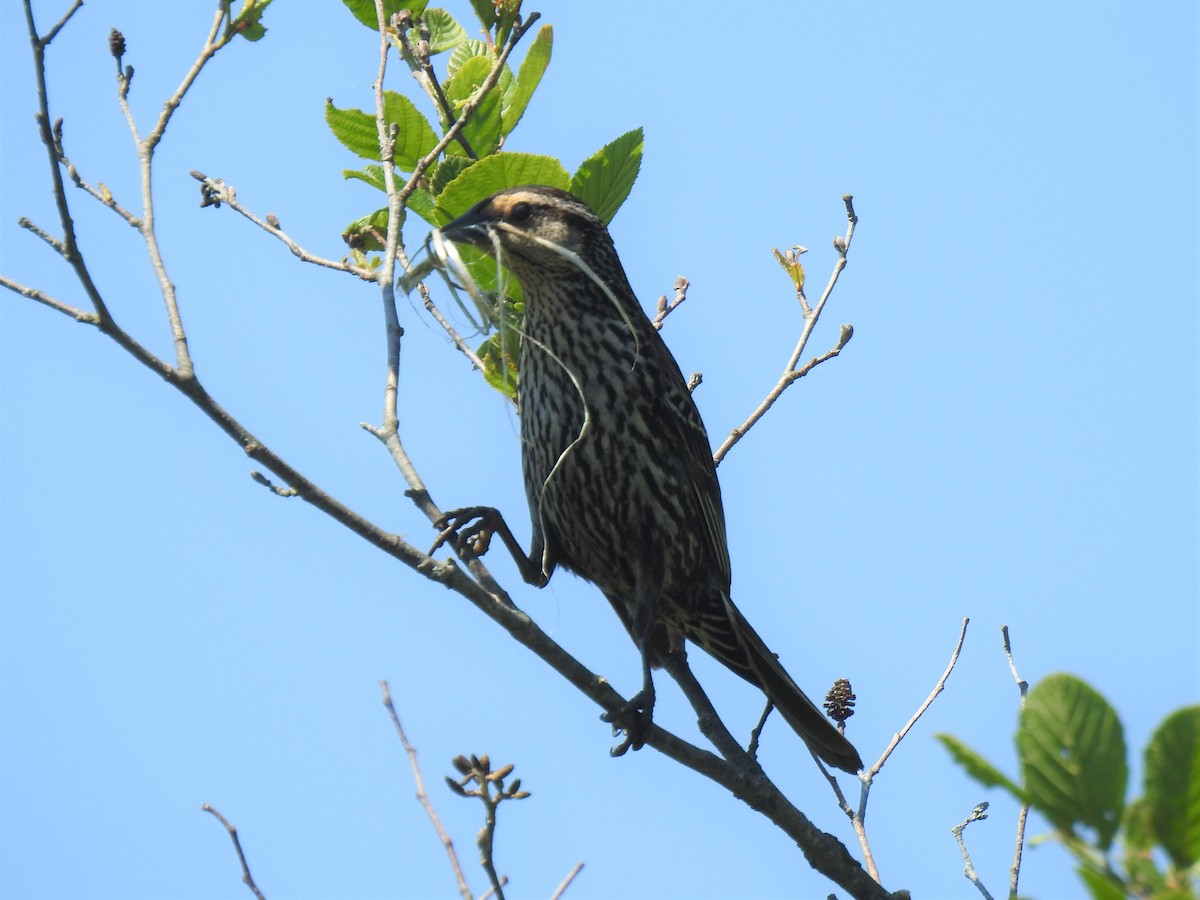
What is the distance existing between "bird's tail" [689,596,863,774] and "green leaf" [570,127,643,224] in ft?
4.82

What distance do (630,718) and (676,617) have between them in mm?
1066

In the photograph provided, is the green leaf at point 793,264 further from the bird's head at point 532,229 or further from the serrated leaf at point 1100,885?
the serrated leaf at point 1100,885

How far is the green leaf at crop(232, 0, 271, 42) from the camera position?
163 inches

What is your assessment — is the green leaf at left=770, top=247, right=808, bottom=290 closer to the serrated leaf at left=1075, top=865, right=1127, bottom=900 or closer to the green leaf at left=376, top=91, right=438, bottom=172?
the green leaf at left=376, top=91, right=438, bottom=172

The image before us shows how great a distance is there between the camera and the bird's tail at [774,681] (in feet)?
15.9

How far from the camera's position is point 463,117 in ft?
13.5

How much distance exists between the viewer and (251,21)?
4180 millimetres

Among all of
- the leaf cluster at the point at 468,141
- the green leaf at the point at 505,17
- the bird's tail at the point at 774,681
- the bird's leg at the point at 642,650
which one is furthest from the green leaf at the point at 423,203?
the bird's tail at the point at 774,681

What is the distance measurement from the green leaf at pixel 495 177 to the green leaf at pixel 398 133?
16 centimetres

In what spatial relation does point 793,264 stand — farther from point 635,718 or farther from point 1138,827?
point 1138,827

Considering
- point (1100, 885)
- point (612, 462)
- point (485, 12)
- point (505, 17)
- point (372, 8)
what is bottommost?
point (1100, 885)

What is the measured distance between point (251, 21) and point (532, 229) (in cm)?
117

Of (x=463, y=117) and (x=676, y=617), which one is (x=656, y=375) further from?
(x=463, y=117)

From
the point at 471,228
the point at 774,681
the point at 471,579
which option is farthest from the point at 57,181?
the point at 774,681
